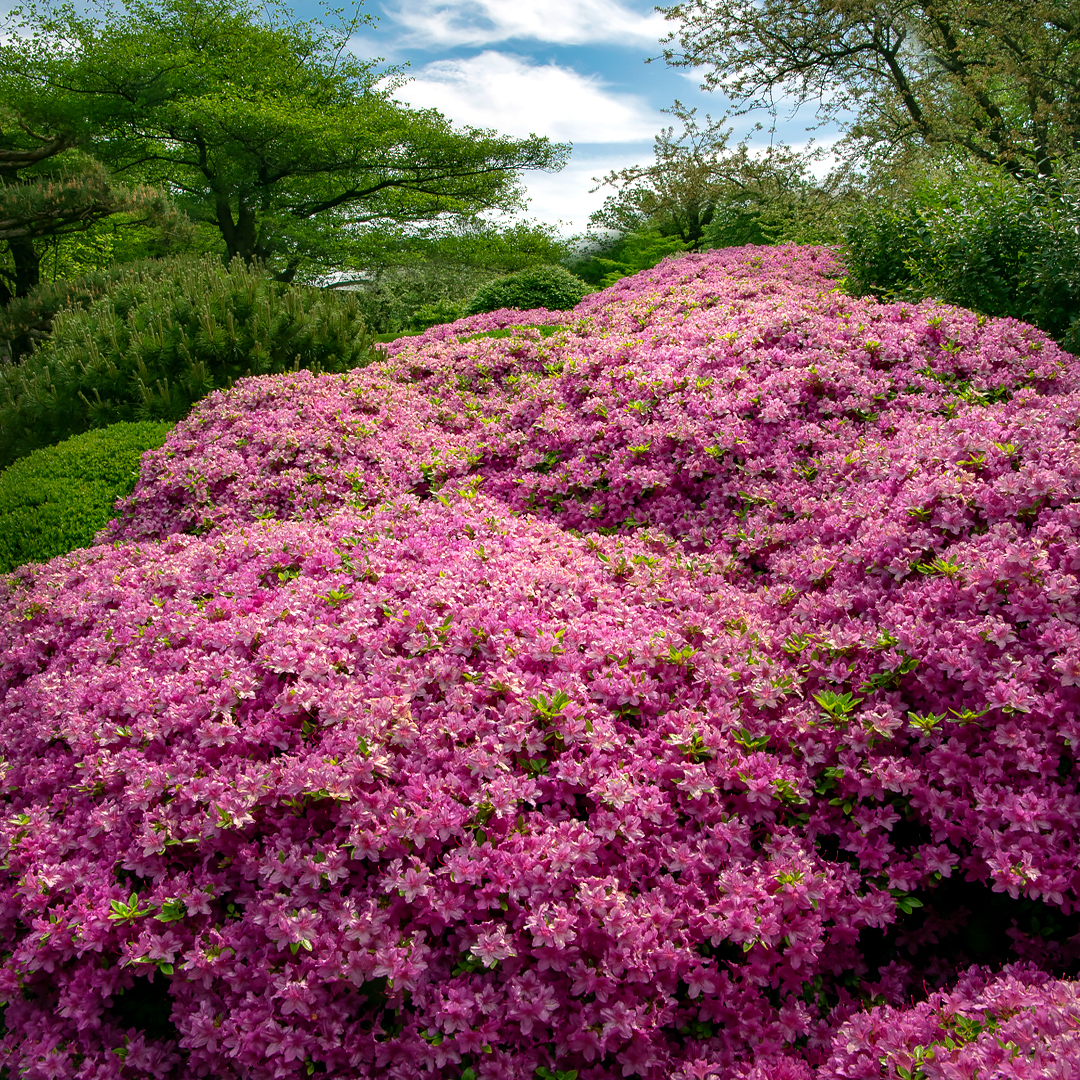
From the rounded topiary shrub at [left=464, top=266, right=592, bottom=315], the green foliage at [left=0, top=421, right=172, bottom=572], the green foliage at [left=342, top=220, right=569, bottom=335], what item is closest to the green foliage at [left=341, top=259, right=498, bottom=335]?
the green foliage at [left=342, top=220, right=569, bottom=335]

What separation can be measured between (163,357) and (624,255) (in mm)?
26351

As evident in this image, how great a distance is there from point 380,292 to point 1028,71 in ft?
75.7

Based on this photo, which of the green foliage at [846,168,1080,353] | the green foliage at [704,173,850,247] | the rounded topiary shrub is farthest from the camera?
the rounded topiary shrub

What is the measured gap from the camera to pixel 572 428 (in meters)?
6.85

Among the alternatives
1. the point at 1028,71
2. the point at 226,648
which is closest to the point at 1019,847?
the point at 226,648

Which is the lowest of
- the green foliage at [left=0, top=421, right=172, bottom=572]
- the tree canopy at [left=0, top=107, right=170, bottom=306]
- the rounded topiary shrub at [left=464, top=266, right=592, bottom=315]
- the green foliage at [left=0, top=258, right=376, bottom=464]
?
the green foliage at [left=0, top=421, right=172, bottom=572]

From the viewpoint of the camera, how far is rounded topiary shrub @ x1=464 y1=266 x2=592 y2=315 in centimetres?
2023

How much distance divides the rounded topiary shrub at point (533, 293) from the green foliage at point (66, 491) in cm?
1338

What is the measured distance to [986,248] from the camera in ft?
29.8

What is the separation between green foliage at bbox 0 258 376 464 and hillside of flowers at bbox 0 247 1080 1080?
18.1 ft

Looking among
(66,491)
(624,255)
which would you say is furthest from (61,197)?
(624,255)

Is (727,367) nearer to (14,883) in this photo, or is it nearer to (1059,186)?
(14,883)

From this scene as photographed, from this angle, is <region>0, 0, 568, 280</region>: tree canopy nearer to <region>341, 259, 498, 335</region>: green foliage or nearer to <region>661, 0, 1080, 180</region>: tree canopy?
<region>341, 259, 498, 335</region>: green foliage

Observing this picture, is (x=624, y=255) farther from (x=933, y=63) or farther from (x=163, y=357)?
(x=163, y=357)
